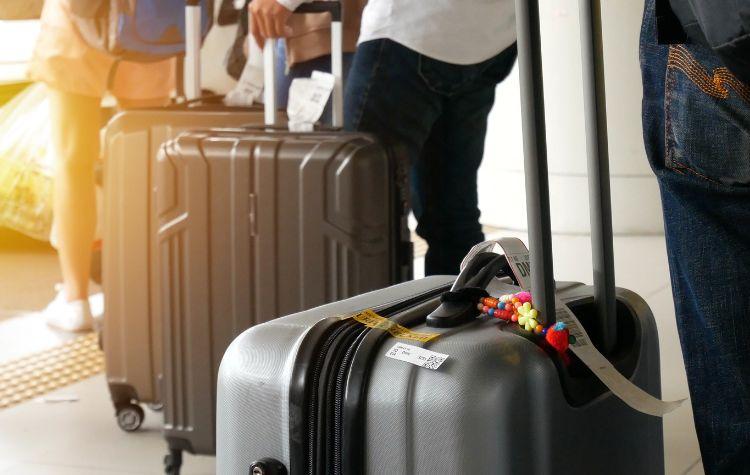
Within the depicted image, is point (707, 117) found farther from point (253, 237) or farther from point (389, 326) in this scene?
point (253, 237)

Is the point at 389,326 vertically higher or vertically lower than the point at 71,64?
lower

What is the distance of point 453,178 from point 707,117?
3.48 feet

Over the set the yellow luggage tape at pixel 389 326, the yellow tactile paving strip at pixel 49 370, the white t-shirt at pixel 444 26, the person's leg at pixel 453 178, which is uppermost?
the white t-shirt at pixel 444 26

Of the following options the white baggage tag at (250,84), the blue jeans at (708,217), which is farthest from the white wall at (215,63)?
the blue jeans at (708,217)

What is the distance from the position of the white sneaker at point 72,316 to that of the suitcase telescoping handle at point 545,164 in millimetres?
2208

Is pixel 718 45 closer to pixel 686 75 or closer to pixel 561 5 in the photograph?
pixel 686 75

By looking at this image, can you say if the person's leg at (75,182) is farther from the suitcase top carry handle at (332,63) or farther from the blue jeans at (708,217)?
the blue jeans at (708,217)

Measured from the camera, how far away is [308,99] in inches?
78.7

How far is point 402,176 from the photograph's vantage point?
1796 millimetres

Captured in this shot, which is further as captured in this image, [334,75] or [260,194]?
[334,75]

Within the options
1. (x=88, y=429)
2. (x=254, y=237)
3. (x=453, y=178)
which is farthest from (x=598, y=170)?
(x=88, y=429)

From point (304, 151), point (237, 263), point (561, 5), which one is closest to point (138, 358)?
point (237, 263)

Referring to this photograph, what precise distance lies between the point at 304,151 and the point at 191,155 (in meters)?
0.20

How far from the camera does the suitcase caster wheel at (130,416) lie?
87.7 inches
